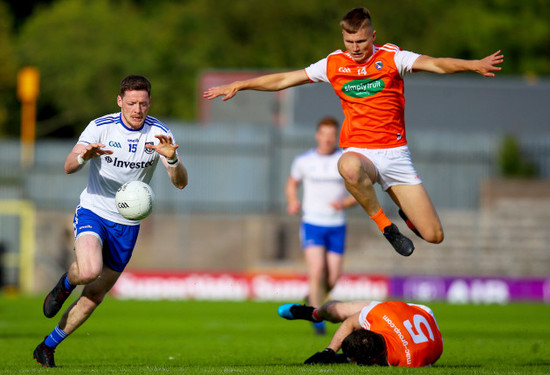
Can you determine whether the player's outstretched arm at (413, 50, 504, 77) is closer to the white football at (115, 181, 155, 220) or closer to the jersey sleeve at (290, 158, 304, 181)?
the white football at (115, 181, 155, 220)

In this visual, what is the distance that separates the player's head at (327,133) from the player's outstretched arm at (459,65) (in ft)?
14.1

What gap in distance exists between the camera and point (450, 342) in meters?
13.1

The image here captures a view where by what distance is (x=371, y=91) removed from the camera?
1017 cm

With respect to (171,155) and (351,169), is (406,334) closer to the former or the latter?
(351,169)

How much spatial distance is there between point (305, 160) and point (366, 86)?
4833mm

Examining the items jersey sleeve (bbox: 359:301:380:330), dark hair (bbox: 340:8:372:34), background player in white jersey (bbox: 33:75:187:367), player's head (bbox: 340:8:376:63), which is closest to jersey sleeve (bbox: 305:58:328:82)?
player's head (bbox: 340:8:376:63)

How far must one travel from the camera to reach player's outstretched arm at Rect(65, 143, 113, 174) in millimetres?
8982

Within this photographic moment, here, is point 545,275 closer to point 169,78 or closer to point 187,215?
point 187,215

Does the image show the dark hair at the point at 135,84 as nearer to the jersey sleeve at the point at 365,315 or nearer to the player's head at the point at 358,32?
the player's head at the point at 358,32

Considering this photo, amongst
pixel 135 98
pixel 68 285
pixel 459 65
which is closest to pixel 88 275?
pixel 68 285

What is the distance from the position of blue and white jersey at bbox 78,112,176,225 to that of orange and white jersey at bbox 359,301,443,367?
2.68 metres

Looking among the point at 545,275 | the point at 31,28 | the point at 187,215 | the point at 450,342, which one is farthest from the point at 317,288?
the point at 31,28

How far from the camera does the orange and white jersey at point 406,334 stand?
8984mm

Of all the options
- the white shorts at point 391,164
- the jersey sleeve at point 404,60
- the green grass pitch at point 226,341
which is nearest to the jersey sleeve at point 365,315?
the green grass pitch at point 226,341
